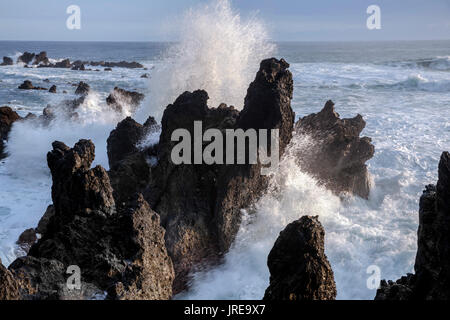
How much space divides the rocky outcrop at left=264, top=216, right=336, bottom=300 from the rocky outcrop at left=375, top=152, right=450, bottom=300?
0.65 metres

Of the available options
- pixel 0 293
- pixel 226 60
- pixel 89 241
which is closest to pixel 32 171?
pixel 226 60

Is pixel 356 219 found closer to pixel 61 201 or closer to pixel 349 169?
pixel 349 169

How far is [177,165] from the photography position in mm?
8781

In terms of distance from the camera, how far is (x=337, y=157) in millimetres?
10852

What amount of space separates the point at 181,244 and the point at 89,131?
1082cm

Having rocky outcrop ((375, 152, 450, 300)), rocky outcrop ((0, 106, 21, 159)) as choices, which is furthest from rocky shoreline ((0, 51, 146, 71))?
rocky outcrop ((375, 152, 450, 300))

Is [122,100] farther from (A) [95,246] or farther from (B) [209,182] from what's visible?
(A) [95,246]

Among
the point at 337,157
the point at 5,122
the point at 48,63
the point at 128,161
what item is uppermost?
the point at 48,63

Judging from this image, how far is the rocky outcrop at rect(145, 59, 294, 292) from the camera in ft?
26.5

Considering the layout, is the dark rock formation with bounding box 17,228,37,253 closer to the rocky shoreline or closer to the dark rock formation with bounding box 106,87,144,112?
the dark rock formation with bounding box 106,87,144,112

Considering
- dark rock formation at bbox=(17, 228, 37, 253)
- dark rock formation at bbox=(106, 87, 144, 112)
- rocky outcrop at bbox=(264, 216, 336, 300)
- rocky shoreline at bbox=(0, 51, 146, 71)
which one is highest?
rocky shoreline at bbox=(0, 51, 146, 71)

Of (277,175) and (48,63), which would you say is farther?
(48,63)

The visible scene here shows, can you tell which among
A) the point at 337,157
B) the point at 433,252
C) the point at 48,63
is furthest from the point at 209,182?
the point at 48,63

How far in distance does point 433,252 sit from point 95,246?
3.99 metres
